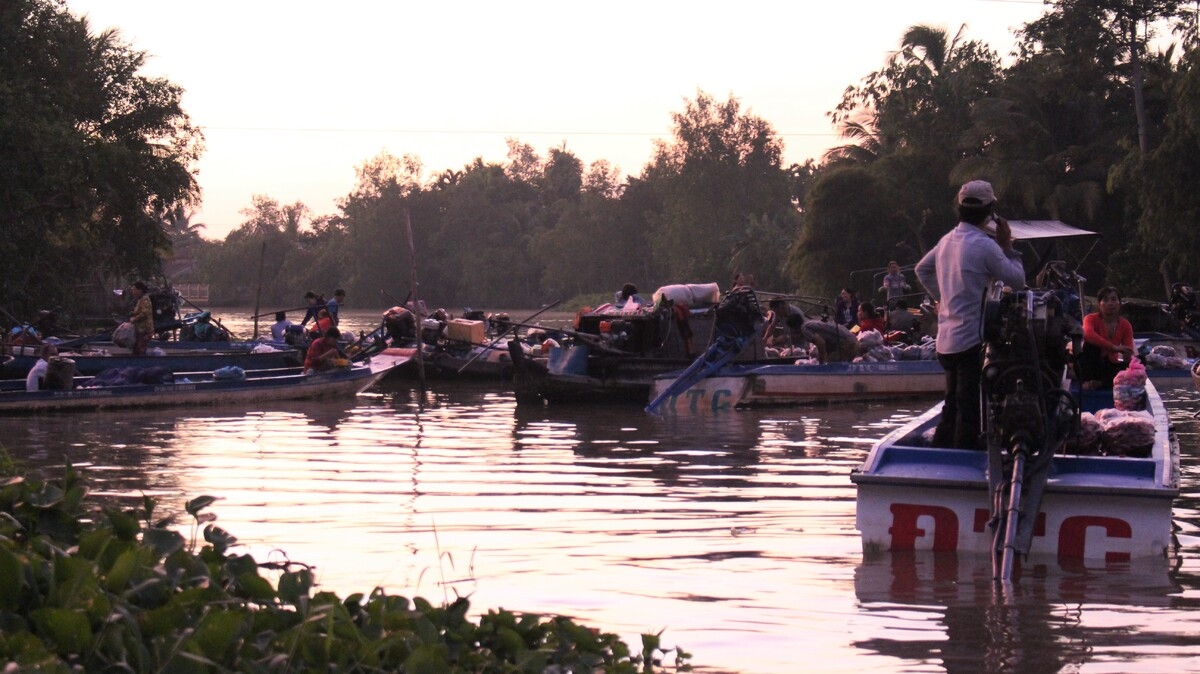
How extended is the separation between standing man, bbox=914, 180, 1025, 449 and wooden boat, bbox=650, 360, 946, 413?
39.3ft

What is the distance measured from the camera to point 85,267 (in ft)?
118

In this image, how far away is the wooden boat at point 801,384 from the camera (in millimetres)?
20047

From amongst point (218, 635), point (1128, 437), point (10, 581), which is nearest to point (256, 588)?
point (218, 635)

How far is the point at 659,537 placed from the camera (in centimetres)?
886

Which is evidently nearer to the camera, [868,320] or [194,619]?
[194,619]

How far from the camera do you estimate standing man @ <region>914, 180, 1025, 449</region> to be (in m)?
7.67

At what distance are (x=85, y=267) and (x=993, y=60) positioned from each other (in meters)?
32.3

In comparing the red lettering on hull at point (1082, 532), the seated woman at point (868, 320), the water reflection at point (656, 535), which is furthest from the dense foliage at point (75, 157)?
the red lettering on hull at point (1082, 532)

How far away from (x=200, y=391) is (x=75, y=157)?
846 cm

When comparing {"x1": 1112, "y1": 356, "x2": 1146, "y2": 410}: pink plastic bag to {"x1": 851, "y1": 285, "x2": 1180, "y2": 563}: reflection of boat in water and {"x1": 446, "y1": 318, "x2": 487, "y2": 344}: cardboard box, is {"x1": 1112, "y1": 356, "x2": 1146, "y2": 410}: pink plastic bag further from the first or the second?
{"x1": 446, "y1": 318, "x2": 487, "y2": 344}: cardboard box

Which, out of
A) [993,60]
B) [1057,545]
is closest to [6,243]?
[1057,545]

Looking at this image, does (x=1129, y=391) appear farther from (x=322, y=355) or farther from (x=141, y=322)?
(x=141, y=322)

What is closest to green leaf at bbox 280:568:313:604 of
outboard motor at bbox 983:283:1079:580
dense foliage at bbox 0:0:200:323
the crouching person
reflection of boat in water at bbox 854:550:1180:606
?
reflection of boat in water at bbox 854:550:1180:606

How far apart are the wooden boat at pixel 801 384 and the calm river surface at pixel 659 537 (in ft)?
6.09
